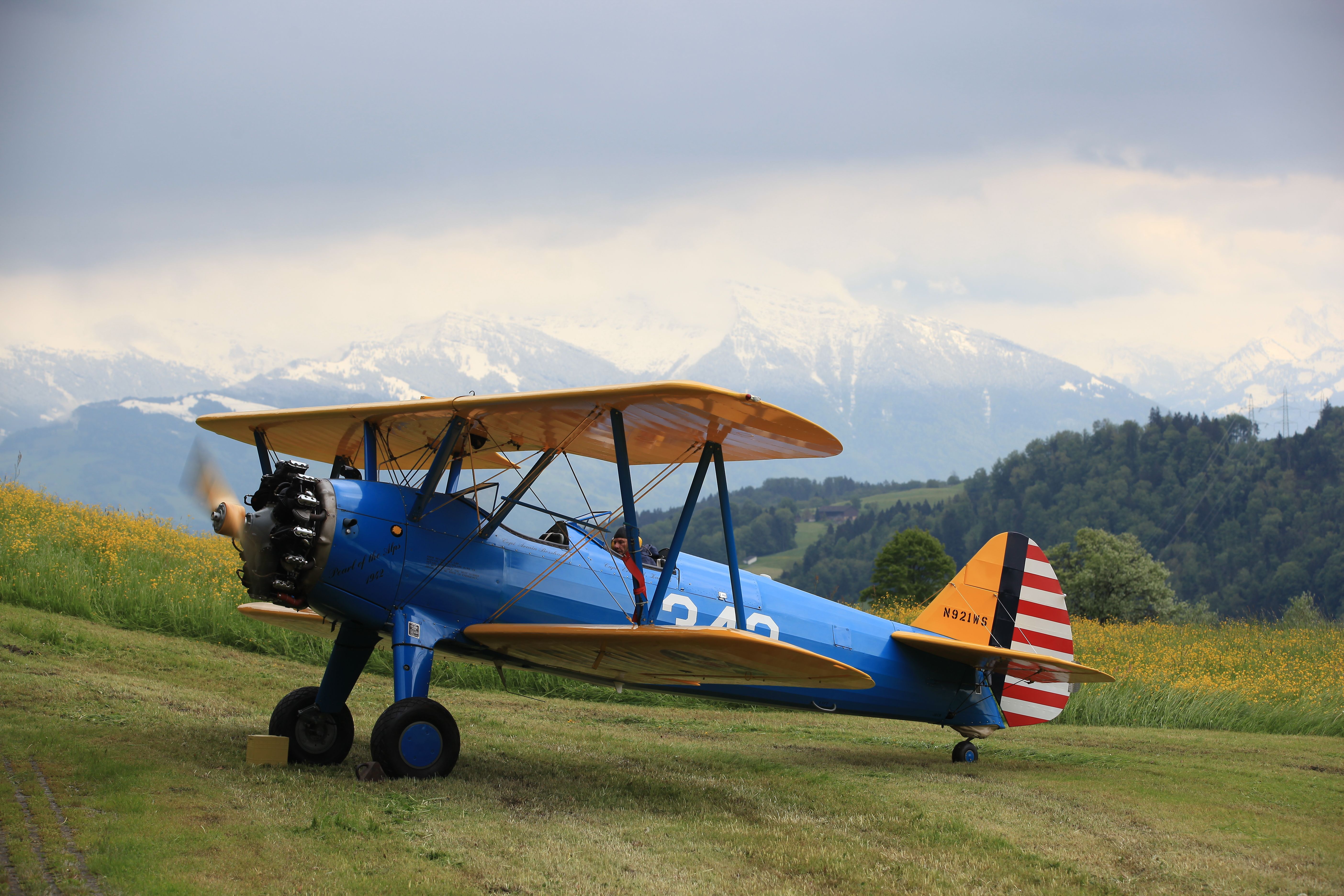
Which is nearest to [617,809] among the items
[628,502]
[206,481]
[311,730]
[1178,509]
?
[628,502]

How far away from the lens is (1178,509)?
116438 millimetres

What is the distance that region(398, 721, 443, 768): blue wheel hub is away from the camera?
6859 millimetres

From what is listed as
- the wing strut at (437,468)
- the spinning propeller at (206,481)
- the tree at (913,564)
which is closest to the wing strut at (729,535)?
the wing strut at (437,468)

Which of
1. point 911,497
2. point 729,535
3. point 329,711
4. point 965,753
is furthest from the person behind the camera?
point 911,497

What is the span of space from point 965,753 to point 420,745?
583 centimetres

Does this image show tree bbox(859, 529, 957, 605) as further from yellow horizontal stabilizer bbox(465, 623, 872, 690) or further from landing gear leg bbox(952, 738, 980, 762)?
yellow horizontal stabilizer bbox(465, 623, 872, 690)

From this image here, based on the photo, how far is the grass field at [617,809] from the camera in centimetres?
498

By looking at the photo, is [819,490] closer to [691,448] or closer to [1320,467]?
[1320,467]

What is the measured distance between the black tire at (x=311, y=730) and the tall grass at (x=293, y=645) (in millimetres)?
4382

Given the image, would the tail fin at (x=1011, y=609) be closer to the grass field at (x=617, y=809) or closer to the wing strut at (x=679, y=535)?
the grass field at (x=617, y=809)

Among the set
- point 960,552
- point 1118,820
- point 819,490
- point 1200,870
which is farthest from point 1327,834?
point 819,490

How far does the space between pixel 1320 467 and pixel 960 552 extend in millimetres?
41685

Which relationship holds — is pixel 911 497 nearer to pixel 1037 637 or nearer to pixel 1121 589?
pixel 1121 589

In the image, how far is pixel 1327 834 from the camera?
276 inches
